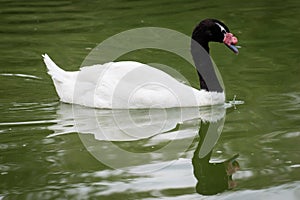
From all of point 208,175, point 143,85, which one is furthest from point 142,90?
point 208,175

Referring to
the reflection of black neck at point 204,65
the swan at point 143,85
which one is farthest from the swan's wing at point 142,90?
the reflection of black neck at point 204,65

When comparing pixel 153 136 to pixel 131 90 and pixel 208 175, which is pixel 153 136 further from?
pixel 208 175


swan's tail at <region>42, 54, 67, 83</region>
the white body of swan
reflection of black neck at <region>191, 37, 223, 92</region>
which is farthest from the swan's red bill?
swan's tail at <region>42, 54, 67, 83</region>

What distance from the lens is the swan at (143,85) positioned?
8094 millimetres

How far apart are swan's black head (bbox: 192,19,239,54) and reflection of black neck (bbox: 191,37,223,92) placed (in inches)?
0.5

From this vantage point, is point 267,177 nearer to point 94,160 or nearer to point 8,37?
point 94,160

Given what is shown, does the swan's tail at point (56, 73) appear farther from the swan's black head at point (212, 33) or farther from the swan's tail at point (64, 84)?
the swan's black head at point (212, 33)

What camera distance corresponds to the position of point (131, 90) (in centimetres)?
812

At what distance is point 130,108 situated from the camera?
26.7ft

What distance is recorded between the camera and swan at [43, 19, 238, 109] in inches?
319

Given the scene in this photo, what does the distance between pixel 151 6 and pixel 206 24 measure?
551 centimetres

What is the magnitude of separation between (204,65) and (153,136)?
1557 mm

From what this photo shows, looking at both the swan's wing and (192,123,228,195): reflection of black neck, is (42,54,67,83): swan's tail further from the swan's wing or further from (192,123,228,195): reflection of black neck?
(192,123,228,195): reflection of black neck

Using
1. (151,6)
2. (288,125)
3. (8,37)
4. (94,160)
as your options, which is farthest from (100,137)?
(151,6)
